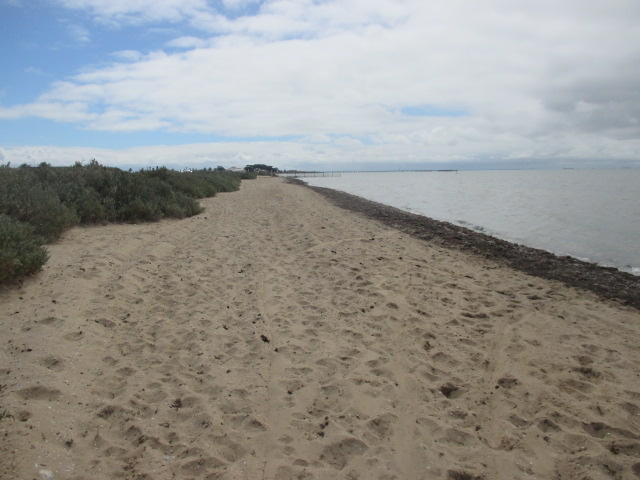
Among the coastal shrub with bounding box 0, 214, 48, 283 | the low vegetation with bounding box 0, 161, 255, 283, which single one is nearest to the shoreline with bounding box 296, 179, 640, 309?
the low vegetation with bounding box 0, 161, 255, 283

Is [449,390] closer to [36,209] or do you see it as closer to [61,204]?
[36,209]

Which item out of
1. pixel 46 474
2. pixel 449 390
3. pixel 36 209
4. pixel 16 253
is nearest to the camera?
pixel 46 474

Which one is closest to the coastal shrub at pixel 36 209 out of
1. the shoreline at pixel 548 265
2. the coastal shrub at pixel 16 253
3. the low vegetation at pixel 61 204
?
the low vegetation at pixel 61 204

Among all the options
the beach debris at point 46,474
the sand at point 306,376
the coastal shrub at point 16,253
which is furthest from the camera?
the coastal shrub at point 16,253

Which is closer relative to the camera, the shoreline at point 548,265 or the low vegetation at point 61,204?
the low vegetation at point 61,204

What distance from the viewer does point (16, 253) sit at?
5195mm

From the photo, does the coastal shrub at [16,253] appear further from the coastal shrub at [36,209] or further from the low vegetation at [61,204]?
the coastal shrub at [36,209]

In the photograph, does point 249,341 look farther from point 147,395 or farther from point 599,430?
point 599,430

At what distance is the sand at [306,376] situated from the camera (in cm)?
281

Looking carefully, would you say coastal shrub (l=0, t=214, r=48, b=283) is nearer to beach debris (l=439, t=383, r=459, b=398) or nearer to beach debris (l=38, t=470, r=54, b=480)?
beach debris (l=38, t=470, r=54, b=480)

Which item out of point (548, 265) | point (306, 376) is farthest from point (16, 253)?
point (548, 265)

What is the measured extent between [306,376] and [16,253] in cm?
419

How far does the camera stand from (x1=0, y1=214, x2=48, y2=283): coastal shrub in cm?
501

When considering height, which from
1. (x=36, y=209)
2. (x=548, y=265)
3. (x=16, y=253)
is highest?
(x=36, y=209)
